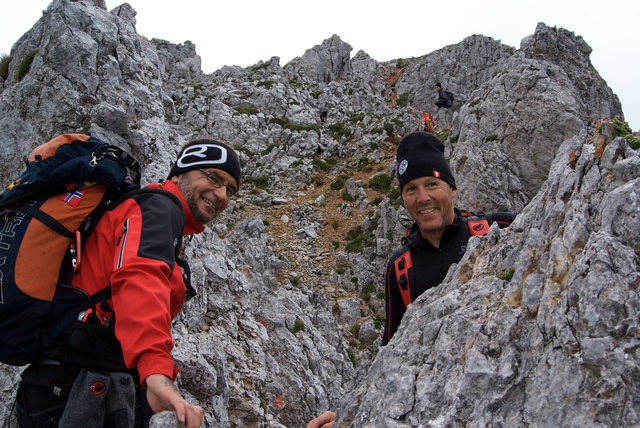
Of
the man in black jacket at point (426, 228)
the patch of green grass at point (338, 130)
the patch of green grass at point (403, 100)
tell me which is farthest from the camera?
the patch of green grass at point (403, 100)

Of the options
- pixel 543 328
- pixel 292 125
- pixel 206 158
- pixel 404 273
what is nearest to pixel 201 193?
pixel 206 158

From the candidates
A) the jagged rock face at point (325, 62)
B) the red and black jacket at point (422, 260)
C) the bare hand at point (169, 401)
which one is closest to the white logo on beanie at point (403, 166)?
the red and black jacket at point (422, 260)

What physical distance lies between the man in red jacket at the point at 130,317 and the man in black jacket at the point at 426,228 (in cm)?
246

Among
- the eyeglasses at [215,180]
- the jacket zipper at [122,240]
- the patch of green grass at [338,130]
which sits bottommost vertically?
the jacket zipper at [122,240]

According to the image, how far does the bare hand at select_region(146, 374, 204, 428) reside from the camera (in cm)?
247

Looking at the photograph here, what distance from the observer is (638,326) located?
6.23 ft

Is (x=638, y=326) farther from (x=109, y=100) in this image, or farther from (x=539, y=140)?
(x=539, y=140)

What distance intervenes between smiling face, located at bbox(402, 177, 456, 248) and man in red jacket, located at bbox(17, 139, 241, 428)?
248 centimetres

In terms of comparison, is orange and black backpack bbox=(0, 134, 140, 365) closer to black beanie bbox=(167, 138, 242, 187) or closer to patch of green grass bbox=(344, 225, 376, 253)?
black beanie bbox=(167, 138, 242, 187)

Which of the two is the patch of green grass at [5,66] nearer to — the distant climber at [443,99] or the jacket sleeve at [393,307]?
Result: the jacket sleeve at [393,307]

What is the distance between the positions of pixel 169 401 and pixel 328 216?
23927mm

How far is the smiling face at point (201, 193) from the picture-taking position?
13.1ft

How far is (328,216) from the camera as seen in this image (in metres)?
26.3

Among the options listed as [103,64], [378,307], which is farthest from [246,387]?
[378,307]
